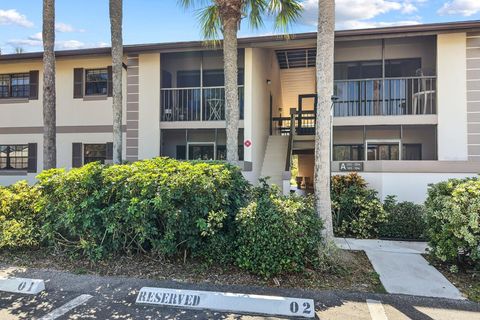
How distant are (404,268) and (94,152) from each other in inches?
505

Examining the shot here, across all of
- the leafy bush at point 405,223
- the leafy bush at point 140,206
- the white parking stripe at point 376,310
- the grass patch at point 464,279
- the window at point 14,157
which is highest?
the window at point 14,157

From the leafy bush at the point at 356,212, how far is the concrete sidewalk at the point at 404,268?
461mm

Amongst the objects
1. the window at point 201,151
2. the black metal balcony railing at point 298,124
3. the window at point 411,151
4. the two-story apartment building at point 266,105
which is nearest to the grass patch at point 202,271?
the two-story apartment building at point 266,105

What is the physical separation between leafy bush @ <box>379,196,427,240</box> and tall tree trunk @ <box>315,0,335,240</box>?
3253 millimetres

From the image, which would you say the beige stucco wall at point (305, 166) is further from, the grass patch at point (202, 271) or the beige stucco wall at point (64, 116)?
the grass patch at point (202, 271)

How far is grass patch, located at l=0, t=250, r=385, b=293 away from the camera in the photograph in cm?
575

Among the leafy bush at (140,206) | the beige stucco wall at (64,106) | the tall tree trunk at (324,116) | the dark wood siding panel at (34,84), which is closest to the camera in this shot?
the leafy bush at (140,206)

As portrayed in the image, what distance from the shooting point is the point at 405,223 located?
912 centimetres

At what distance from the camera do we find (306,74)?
20.0 meters

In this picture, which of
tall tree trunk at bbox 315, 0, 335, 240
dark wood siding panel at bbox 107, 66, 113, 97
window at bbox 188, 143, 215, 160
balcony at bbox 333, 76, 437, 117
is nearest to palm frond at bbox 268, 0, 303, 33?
tall tree trunk at bbox 315, 0, 335, 240

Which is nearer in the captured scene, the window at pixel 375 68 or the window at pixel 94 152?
the window at pixel 375 68

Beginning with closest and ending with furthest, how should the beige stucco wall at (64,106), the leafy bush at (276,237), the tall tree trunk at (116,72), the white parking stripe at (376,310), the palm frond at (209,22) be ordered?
the white parking stripe at (376,310), the leafy bush at (276,237), the palm frond at (209,22), the tall tree trunk at (116,72), the beige stucco wall at (64,106)

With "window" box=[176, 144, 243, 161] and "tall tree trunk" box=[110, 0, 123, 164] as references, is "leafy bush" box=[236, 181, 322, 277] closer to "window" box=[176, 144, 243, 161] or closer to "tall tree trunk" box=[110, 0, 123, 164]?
"tall tree trunk" box=[110, 0, 123, 164]

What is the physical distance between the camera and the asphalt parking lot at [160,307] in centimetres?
475
